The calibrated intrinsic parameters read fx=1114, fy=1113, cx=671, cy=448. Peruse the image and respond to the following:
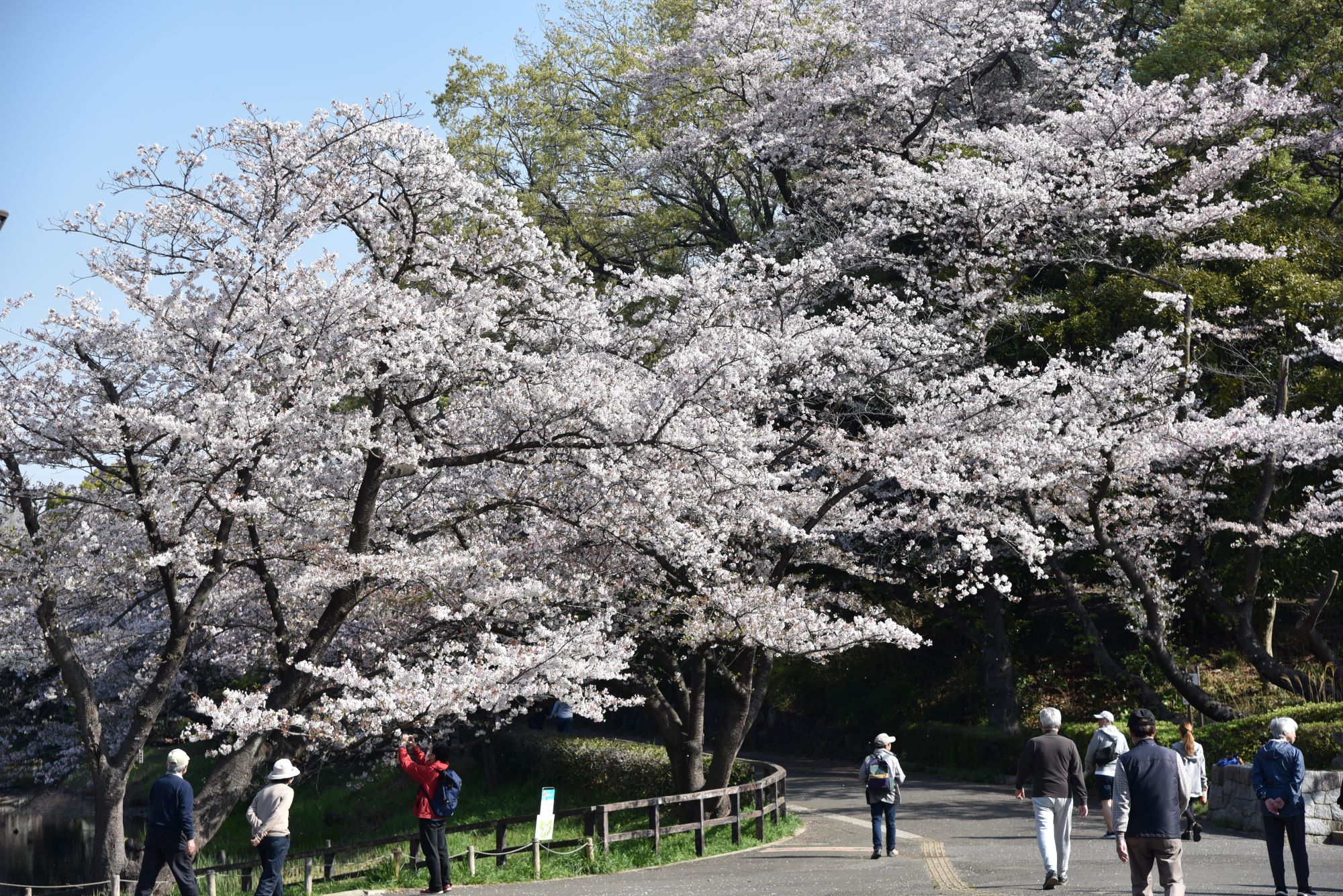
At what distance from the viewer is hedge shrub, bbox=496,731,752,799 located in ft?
67.4

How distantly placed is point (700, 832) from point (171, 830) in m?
6.30

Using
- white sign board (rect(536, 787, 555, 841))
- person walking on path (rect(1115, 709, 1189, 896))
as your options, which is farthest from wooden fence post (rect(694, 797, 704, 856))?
person walking on path (rect(1115, 709, 1189, 896))

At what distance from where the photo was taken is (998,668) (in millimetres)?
21781

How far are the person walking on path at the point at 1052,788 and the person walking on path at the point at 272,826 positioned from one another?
6.38 m

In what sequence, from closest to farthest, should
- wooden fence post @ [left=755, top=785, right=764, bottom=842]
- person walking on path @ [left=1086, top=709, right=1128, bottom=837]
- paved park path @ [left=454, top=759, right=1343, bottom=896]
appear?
paved park path @ [left=454, top=759, right=1343, bottom=896]
person walking on path @ [left=1086, top=709, right=1128, bottom=837]
wooden fence post @ [left=755, top=785, right=764, bottom=842]

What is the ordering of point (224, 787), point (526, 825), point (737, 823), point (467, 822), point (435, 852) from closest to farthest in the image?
1. point (435, 852)
2. point (224, 787)
3. point (737, 823)
4. point (526, 825)
5. point (467, 822)

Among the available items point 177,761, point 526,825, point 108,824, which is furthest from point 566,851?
point 526,825

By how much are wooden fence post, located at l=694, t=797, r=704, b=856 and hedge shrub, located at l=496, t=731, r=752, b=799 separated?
4931 millimetres

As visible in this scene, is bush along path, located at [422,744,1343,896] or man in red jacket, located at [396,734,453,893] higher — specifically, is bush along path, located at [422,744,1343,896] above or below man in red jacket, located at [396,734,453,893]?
below

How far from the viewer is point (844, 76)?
24.9 meters

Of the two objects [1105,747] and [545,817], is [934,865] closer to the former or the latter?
[1105,747]

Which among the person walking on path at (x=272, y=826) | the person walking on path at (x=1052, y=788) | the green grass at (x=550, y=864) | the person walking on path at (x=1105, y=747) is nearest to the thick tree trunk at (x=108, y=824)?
the green grass at (x=550, y=864)

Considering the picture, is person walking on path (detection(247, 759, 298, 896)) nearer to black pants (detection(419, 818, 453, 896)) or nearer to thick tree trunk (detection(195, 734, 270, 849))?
black pants (detection(419, 818, 453, 896))

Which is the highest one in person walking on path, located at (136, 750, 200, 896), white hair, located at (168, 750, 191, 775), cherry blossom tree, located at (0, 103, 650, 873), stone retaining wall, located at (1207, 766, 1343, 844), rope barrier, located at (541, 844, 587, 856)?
cherry blossom tree, located at (0, 103, 650, 873)
